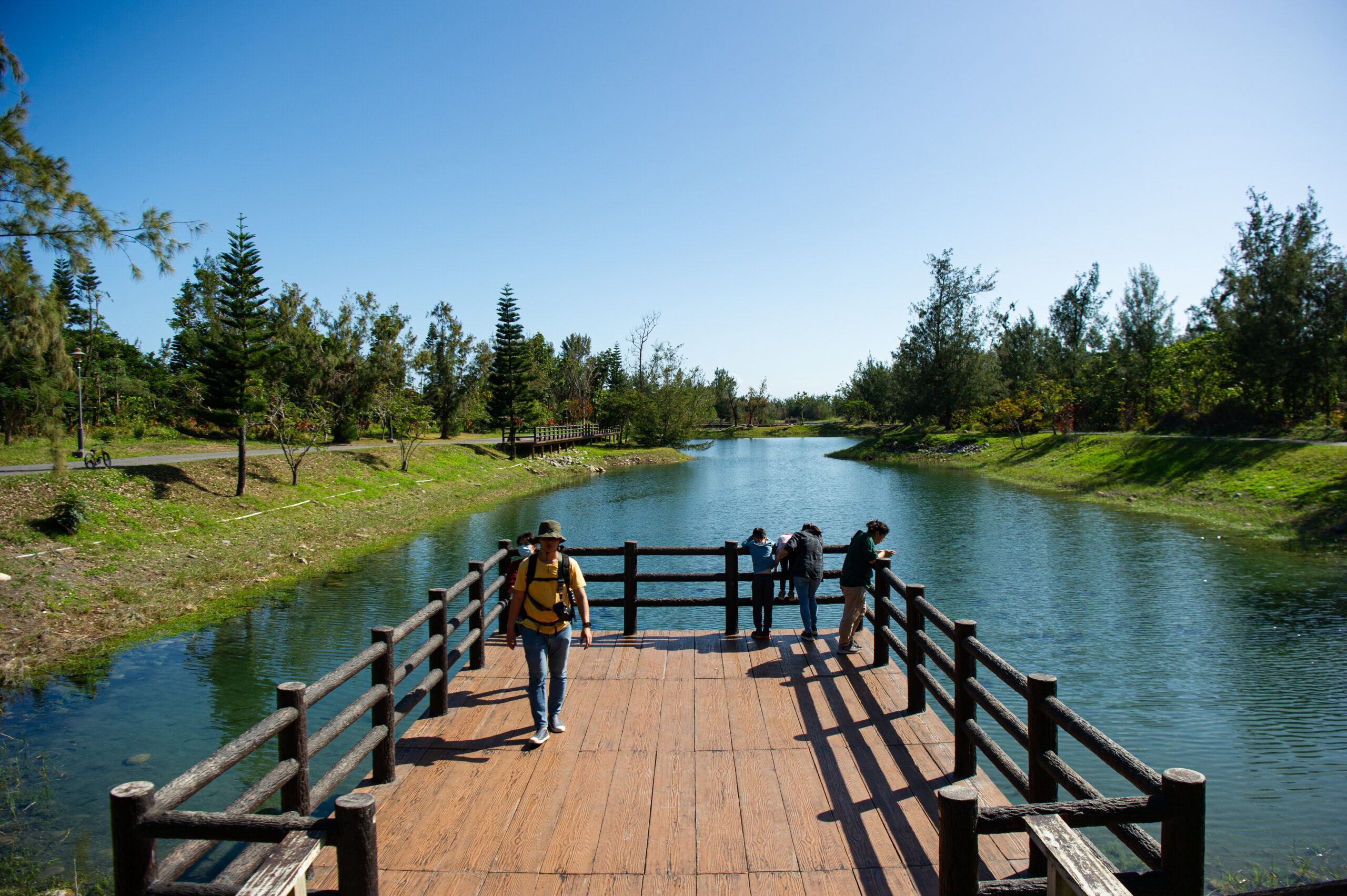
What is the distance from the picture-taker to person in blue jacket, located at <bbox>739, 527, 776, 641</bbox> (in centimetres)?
864

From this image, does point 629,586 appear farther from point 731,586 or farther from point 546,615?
point 546,615

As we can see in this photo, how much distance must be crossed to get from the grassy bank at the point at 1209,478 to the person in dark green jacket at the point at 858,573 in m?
17.7

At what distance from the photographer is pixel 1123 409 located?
150 ft

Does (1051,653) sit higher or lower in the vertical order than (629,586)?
lower

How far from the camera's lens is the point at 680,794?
514cm

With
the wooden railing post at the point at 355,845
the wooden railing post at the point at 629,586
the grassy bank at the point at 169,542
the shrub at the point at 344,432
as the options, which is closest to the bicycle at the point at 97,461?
the grassy bank at the point at 169,542

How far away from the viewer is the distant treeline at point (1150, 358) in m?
29.8

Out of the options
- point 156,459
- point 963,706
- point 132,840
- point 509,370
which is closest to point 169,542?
point 156,459

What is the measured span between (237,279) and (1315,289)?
40786 mm

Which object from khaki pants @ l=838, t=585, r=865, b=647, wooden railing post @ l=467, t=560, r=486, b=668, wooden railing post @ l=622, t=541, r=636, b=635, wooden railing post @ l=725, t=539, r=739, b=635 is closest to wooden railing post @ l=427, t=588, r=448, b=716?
wooden railing post @ l=467, t=560, r=486, b=668

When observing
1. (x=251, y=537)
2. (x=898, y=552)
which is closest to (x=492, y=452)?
(x=251, y=537)

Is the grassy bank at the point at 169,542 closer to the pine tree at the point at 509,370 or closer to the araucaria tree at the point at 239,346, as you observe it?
the araucaria tree at the point at 239,346

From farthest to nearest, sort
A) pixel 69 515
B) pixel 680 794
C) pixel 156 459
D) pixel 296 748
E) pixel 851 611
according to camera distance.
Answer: pixel 156 459, pixel 69 515, pixel 851 611, pixel 680 794, pixel 296 748

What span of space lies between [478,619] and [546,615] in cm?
190
